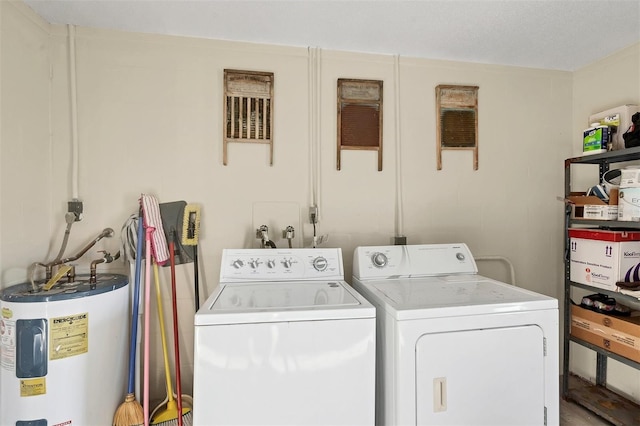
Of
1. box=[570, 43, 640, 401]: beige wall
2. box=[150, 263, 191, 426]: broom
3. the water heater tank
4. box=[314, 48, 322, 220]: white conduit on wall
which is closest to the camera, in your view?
the water heater tank

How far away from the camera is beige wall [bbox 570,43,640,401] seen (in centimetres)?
206

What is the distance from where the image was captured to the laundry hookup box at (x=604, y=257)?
5.82ft

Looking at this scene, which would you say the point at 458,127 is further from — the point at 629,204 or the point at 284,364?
the point at 284,364

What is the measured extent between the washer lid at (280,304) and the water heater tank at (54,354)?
0.61 m

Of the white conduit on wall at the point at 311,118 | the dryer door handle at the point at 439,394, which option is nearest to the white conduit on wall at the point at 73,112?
the white conduit on wall at the point at 311,118

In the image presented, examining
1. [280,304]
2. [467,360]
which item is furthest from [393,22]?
[467,360]

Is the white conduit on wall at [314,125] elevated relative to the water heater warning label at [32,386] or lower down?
elevated

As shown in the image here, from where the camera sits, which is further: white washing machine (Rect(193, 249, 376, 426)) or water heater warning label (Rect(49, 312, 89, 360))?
water heater warning label (Rect(49, 312, 89, 360))

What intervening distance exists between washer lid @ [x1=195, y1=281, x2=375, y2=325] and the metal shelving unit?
4.98ft

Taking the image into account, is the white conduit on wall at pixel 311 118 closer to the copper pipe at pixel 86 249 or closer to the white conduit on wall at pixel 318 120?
the white conduit on wall at pixel 318 120

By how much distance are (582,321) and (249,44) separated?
267cm

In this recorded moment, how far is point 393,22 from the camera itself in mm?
1855

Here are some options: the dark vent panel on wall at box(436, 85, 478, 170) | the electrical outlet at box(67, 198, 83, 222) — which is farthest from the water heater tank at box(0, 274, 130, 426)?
the dark vent panel on wall at box(436, 85, 478, 170)

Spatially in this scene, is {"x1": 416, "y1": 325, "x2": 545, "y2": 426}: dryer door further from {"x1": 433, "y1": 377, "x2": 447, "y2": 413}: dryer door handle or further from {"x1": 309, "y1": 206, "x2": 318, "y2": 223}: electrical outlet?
{"x1": 309, "y1": 206, "x2": 318, "y2": 223}: electrical outlet
